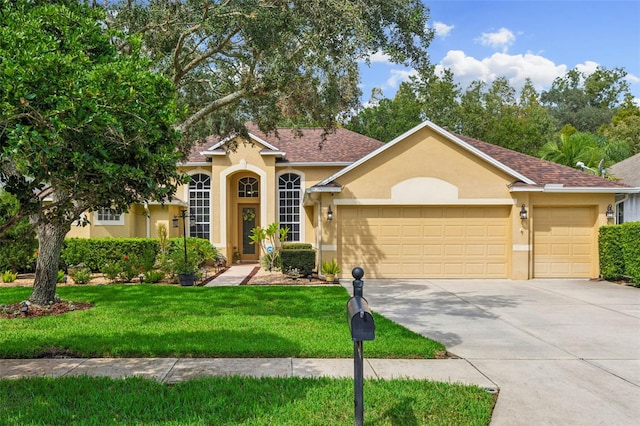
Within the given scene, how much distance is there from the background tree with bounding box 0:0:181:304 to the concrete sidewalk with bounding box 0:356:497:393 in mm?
2170

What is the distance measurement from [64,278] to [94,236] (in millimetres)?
3467

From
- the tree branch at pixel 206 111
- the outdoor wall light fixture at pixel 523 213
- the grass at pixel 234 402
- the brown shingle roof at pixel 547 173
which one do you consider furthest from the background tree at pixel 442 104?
the grass at pixel 234 402

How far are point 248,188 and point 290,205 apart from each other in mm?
2398

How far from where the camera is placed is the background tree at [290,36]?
9.30 m

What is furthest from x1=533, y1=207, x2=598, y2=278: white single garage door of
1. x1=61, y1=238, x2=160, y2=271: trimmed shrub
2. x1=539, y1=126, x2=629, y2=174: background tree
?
x1=61, y1=238, x2=160, y2=271: trimmed shrub

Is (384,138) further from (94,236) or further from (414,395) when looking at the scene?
(414,395)

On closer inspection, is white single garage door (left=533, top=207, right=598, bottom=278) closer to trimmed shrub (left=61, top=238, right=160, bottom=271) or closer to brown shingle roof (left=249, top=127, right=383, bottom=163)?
brown shingle roof (left=249, top=127, right=383, bottom=163)

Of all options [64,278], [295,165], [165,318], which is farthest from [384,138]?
[165,318]

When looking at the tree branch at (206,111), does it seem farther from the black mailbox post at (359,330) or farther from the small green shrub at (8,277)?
the black mailbox post at (359,330)

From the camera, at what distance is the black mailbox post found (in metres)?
3.32

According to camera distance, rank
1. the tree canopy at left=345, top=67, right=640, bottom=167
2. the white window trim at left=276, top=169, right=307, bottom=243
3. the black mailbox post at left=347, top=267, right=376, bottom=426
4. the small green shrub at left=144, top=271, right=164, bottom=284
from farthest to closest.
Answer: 1. the tree canopy at left=345, top=67, right=640, bottom=167
2. the white window trim at left=276, top=169, right=307, bottom=243
3. the small green shrub at left=144, top=271, right=164, bottom=284
4. the black mailbox post at left=347, top=267, right=376, bottom=426

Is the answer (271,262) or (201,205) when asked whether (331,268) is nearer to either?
(271,262)

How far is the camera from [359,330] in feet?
10.9

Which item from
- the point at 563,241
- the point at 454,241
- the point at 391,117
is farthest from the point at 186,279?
the point at 391,117
